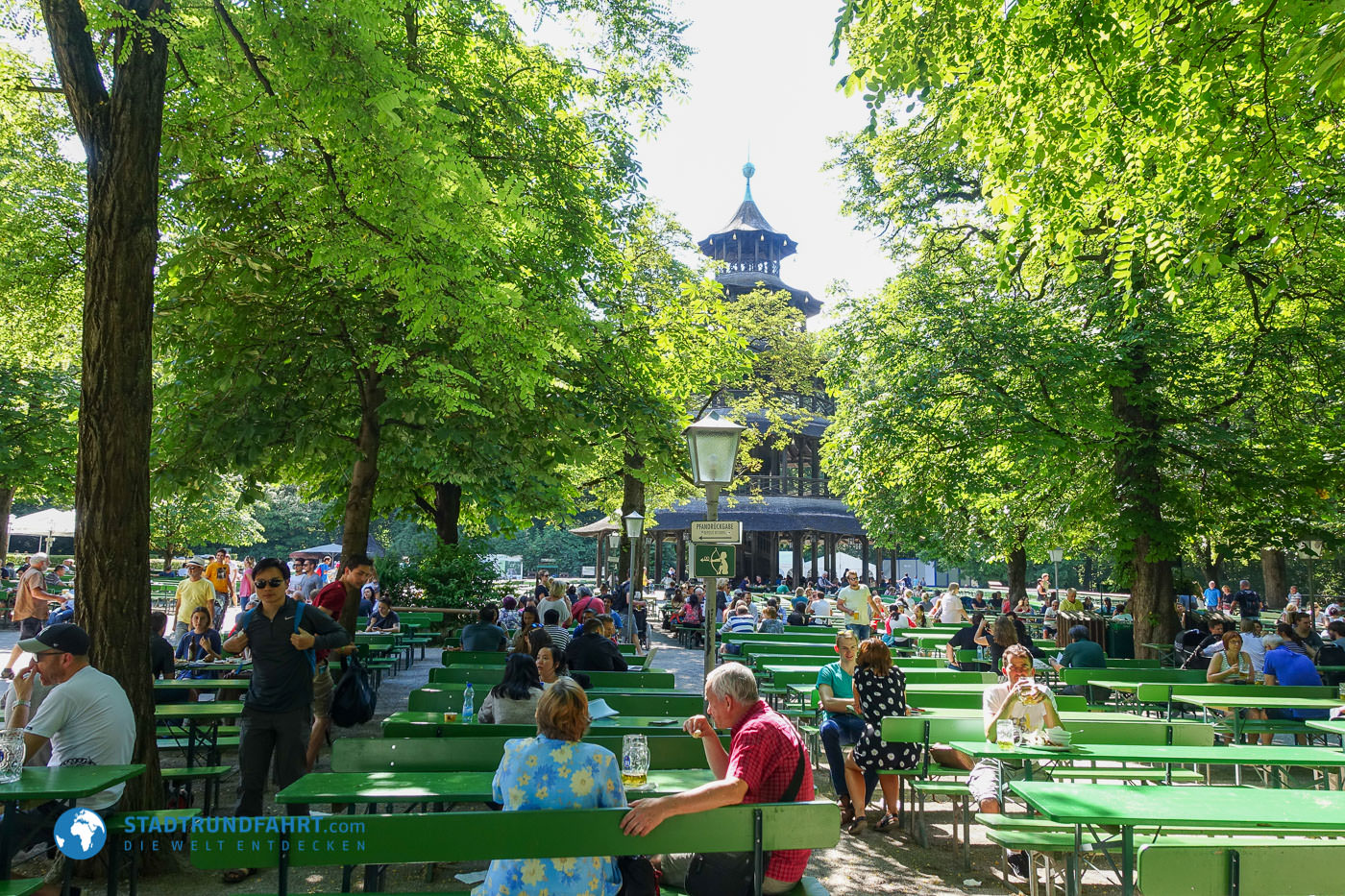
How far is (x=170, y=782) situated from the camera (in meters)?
6.61

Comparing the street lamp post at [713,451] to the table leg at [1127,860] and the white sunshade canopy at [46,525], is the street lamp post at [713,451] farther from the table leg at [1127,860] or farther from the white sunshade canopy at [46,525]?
the white sunshade canopy at [46,525]

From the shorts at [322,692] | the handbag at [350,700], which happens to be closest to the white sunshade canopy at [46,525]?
the shorts at [322,692]

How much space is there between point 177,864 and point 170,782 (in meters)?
1.27

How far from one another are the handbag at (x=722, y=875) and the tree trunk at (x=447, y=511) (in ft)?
53.1

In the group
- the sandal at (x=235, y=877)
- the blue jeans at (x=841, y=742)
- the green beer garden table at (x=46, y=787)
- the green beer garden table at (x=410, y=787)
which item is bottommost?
the sandal at (x=235, y=877)

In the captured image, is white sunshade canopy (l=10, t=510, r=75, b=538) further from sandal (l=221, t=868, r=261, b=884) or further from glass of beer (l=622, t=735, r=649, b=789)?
glass of beer (l=622, t=735, r=649, b=789)

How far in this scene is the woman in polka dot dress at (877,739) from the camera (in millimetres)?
6914

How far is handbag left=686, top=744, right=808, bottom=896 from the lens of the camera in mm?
3891

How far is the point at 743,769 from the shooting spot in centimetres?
396

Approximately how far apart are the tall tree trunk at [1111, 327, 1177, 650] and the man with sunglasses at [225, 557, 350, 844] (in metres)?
11.8

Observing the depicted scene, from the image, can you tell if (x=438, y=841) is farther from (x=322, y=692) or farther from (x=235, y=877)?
(x=322, y=692)

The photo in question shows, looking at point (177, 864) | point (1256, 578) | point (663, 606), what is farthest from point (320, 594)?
point (1256, 578)

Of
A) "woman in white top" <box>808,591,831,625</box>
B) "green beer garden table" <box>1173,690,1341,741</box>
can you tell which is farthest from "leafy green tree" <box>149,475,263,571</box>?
"green beer garden table" <box>1173,690,1341,741</box>

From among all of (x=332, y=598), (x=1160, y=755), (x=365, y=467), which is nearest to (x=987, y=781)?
(x=1160, y=755)
